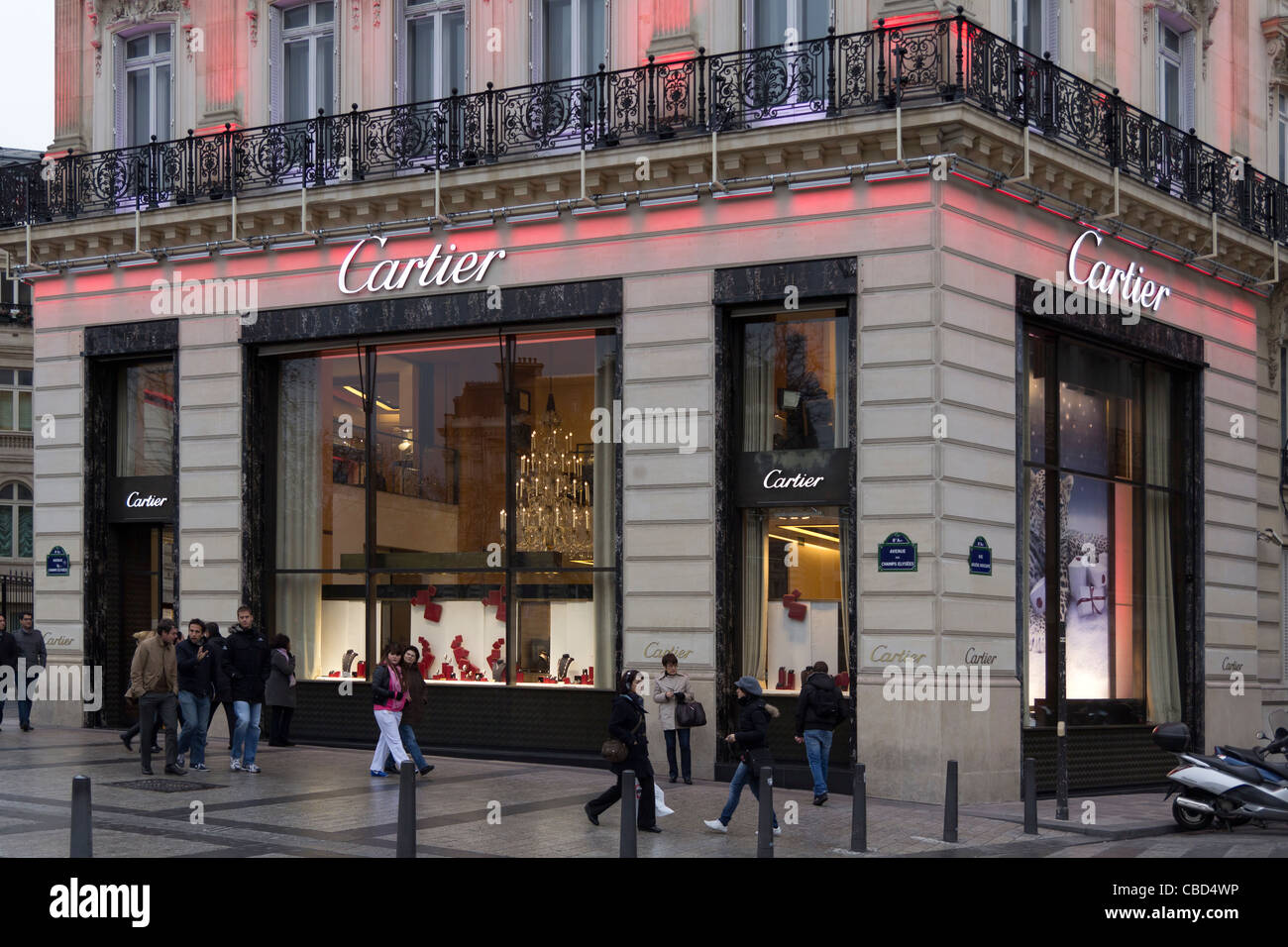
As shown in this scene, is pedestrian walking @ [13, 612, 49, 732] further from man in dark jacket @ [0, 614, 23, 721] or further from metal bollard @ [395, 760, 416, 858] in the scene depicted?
metal bollard @ [395, 760, 416, 858]

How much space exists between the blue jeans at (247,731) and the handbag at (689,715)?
505cm

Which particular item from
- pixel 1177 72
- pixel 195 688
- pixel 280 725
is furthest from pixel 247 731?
pixel 1177 72

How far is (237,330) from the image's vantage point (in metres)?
25.1

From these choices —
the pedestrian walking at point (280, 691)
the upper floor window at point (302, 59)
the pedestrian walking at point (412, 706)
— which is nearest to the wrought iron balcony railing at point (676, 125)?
the upper floor window at point (302, 59)

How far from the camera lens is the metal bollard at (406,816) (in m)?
13.2

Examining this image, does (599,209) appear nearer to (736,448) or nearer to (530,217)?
(530,217)

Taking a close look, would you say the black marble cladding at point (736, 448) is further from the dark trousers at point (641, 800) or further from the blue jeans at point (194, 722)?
the blue jeans at point (194, 722)

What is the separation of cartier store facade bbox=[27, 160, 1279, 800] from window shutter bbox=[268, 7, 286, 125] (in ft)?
7.48

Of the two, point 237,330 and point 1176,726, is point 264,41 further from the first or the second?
point 1176,726

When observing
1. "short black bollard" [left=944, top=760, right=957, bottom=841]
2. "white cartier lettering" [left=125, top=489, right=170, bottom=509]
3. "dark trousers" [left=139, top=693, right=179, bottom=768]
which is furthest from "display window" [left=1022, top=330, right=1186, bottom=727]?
"white cartier lettering" [left=125, top=489, right=170, bottom=509]

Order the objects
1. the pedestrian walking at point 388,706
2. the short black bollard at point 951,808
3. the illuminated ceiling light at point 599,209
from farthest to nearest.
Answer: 1. the illuminated ceiling light at point 599,209
2. the pedestrian walking at point 388,706
3. the short black bollard at point 951,808

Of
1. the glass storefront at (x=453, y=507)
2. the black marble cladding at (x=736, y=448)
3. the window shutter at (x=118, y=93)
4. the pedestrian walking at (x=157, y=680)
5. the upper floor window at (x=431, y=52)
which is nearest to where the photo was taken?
the pedestrian walking at (x=157, y=680)

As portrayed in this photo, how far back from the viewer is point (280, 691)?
23.6m
